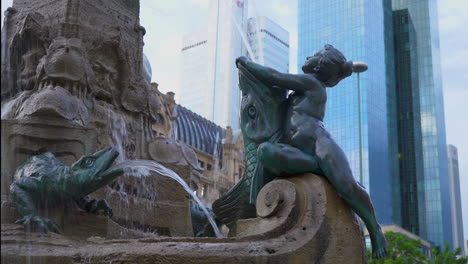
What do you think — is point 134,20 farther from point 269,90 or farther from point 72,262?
point 72,262

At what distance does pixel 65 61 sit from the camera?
9.20 m

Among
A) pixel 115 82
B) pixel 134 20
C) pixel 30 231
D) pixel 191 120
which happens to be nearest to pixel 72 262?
pixel 30 231

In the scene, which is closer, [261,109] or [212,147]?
[261,109]

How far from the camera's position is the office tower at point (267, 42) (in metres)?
66.2

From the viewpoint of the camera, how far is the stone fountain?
19.5ft

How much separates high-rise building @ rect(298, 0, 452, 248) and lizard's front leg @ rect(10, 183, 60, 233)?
77.8 metres

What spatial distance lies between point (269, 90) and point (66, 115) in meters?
3.10

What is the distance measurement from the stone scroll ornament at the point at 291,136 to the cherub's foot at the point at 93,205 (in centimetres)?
157

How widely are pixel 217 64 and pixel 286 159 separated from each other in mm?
63931

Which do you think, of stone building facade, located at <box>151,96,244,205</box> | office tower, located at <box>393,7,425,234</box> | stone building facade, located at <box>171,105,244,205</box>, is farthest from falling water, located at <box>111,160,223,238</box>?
office tower, located at <box>393,7,425,234</box>

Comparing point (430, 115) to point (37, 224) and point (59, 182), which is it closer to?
point (59, 182)

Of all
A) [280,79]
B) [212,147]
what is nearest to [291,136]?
[280,79]

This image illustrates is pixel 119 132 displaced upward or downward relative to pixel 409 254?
upward

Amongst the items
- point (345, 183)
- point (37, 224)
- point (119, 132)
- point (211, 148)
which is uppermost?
point (211, 148)
